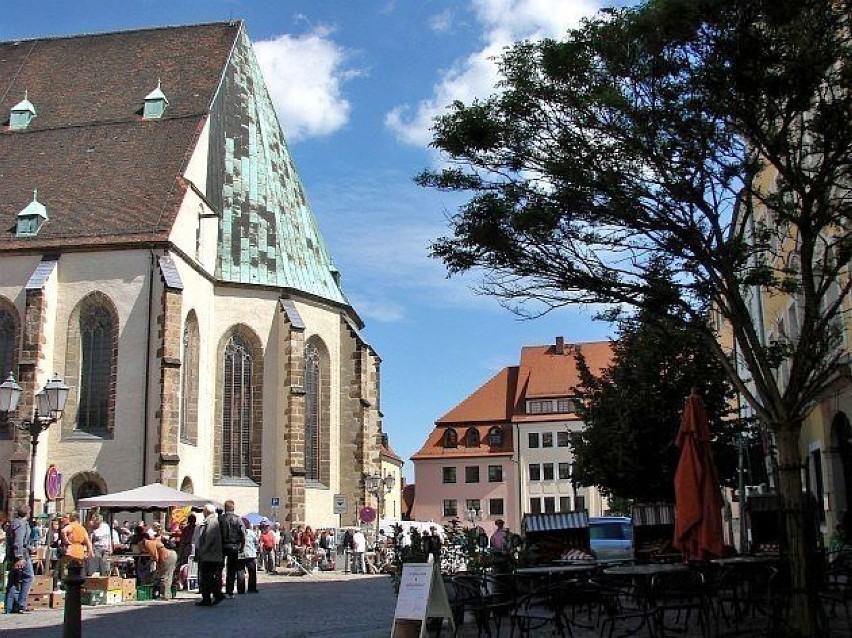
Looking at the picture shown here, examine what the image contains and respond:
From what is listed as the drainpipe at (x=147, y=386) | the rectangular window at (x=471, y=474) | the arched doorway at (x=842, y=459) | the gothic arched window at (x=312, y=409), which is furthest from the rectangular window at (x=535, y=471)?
→ the arched doorway at (x=842, y=459)

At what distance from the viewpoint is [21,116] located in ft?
134

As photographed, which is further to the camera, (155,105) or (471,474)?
(471,474)

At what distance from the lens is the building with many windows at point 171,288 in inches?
1319

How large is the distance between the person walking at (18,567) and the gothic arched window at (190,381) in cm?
1791

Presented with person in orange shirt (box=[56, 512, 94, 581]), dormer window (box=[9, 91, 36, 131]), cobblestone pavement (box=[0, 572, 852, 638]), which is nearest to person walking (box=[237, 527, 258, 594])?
cobblestone pavement (box=[0, 572, 852, 638])

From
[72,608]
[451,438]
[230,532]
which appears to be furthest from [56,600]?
[451,438]

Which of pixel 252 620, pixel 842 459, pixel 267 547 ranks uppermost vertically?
pixel 842 459

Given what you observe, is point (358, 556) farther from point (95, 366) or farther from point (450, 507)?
point (450, 507)

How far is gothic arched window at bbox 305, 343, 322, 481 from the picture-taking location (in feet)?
131

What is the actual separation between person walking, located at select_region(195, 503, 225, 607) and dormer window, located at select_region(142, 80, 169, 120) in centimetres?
2599

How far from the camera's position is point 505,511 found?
68.9 meters

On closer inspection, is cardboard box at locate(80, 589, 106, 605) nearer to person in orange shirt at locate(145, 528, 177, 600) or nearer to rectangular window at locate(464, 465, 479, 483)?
person in orange shirt at locate(145, 528, 177, 600)

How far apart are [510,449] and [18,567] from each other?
174 ft

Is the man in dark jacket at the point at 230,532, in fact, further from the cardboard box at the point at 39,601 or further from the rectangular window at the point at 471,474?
the rectangular window at the point at 471,474
